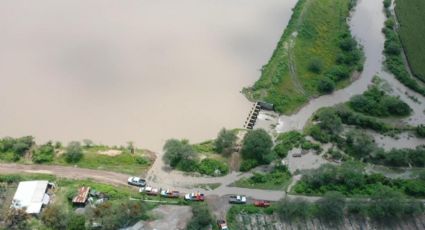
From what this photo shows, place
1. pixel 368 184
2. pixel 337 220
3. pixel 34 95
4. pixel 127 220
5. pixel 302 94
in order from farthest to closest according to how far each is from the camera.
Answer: pixel 302 94 < pixel 34 95 < pixel 368 184 < pixel 337 220 < pixel 127 220

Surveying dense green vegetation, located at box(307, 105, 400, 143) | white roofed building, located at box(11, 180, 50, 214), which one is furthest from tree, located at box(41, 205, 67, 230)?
dense green vegetation, located at box(307, 105, 400, 143)

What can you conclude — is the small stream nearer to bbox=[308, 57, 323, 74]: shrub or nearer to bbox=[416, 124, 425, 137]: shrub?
bbox=[416, 124, 425, 137]: shrub

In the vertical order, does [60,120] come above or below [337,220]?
above

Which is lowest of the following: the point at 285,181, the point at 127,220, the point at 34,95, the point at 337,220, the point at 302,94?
the point at 127,220

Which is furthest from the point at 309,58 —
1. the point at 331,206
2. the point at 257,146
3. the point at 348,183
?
the point at 331,206

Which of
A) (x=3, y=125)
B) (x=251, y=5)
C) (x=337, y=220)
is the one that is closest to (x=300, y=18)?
(x=251, y=5)

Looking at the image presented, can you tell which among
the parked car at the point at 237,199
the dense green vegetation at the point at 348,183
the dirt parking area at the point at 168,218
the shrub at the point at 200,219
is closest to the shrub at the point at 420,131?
the dense green vegetation at the point at 348,183

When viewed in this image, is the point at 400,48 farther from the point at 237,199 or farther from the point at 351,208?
the point at 237,199

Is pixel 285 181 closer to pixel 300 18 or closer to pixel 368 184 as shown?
pixel 368 184

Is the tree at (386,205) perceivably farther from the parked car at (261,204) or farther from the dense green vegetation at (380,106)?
the dense green vegetation at (380,106)
